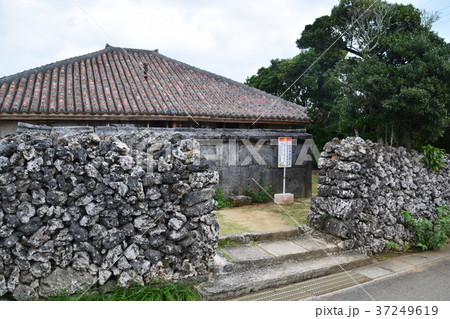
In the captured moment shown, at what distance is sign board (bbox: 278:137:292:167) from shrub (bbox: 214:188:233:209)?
2135mm

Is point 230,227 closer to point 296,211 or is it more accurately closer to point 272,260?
point 272,260

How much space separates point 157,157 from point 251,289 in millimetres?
2436

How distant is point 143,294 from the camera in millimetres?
3980

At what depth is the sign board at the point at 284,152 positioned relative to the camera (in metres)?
10.0

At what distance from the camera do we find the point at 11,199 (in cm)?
345

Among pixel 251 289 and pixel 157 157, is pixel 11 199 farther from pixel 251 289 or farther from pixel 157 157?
pixel 251 289

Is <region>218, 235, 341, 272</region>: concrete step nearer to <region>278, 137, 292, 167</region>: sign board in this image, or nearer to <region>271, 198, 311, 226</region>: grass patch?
<region>271, 198, 311, 226</region>: grass patch

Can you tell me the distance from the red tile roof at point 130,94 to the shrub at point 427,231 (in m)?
5.33

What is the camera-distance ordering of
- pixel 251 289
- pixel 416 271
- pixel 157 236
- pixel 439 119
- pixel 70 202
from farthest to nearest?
1. pixel 439 119
2. pixel 416 271
3. pixel 251 289
4. pixel 157 236
5. pixel 70 202

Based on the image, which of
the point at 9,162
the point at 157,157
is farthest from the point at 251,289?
the point at 9,162

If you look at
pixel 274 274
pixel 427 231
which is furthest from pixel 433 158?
pixel 274 274

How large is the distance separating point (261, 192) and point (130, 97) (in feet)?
17.5

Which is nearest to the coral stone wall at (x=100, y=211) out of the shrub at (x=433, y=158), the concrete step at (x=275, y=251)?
the concrete step at (x=275, y=251)

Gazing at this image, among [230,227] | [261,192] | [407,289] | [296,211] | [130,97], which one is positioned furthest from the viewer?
[261,192]
